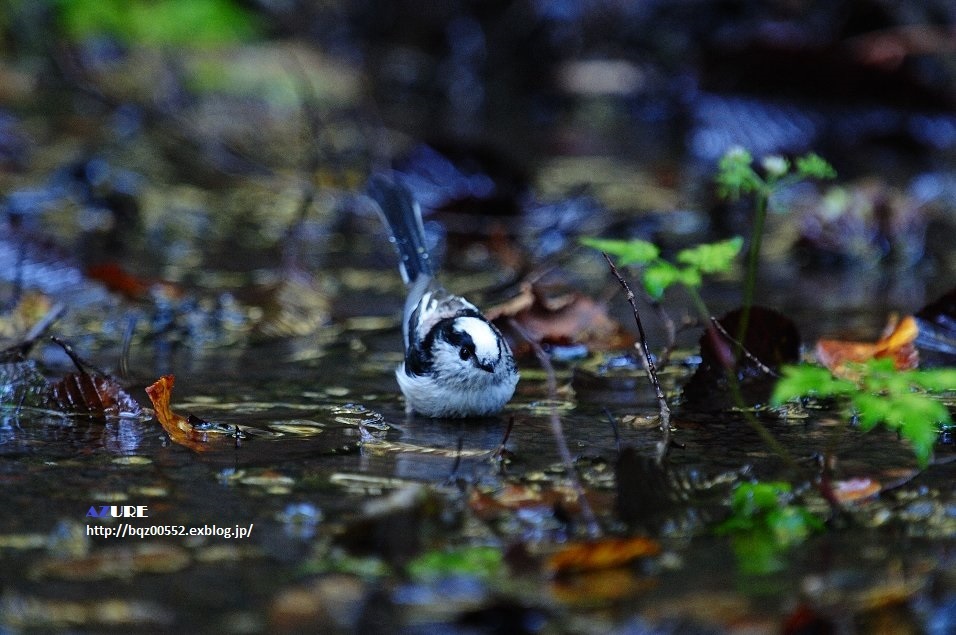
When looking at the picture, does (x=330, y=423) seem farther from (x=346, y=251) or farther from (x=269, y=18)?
(x=269, y=18)

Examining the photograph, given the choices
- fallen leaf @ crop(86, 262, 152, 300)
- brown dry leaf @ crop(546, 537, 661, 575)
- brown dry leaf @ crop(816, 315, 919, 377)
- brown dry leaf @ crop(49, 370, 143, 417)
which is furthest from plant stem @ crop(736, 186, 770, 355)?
fallen leaf @ crop(86, 262, 152, 300)

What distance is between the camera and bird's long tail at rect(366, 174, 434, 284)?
15.6 feet

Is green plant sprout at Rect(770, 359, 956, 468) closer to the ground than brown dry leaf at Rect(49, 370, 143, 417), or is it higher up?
higher up

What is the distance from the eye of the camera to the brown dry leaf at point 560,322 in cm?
436

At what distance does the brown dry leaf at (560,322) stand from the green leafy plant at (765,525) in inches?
65.9

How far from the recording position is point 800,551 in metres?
2.37

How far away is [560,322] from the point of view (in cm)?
443

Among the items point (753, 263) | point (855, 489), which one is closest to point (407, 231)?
point (753, 263)

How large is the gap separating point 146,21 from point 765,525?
377 inches

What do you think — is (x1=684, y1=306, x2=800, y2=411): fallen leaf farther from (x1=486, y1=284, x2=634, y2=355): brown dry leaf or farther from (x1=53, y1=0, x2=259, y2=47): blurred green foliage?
(x1=53, y1=0, x2=259, y2=47): blurred green foliage

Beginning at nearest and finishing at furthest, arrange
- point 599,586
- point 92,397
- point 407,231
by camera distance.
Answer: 1. point 599,586
2. point 92,397
3. point 407,231

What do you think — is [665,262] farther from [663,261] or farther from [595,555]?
[595,555]

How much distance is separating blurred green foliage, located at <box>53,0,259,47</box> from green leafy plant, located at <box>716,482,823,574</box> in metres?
9.00

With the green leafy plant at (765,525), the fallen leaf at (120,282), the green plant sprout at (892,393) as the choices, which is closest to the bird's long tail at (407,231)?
the fallen leaf at (120,282)
